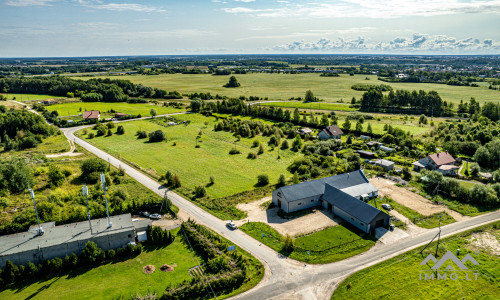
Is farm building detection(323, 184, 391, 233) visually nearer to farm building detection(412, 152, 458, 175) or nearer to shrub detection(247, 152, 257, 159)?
shrub detection(247, 152, 257, 159)

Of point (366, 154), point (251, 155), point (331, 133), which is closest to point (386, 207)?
point (366, 154)

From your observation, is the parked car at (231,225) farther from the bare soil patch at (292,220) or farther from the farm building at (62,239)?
the farm building at (62,239)

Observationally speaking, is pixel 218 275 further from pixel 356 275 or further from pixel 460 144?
pixel 460 144

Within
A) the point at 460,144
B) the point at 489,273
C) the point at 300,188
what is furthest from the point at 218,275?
the point at 460,144

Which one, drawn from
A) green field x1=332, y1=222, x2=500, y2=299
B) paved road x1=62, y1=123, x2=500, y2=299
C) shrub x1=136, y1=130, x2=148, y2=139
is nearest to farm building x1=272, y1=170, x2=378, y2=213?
paved road x1=62, y1=123, x2=500, y2=299

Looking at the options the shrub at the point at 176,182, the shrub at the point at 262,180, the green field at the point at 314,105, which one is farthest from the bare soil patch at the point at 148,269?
the green field at the point at 314,105

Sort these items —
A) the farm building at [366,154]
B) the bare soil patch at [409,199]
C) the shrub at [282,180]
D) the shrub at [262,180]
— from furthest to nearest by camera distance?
the farm building at [366,154], the shrub at [262,180], the shrub at [282,180], the bare soil patch at [409,199]
